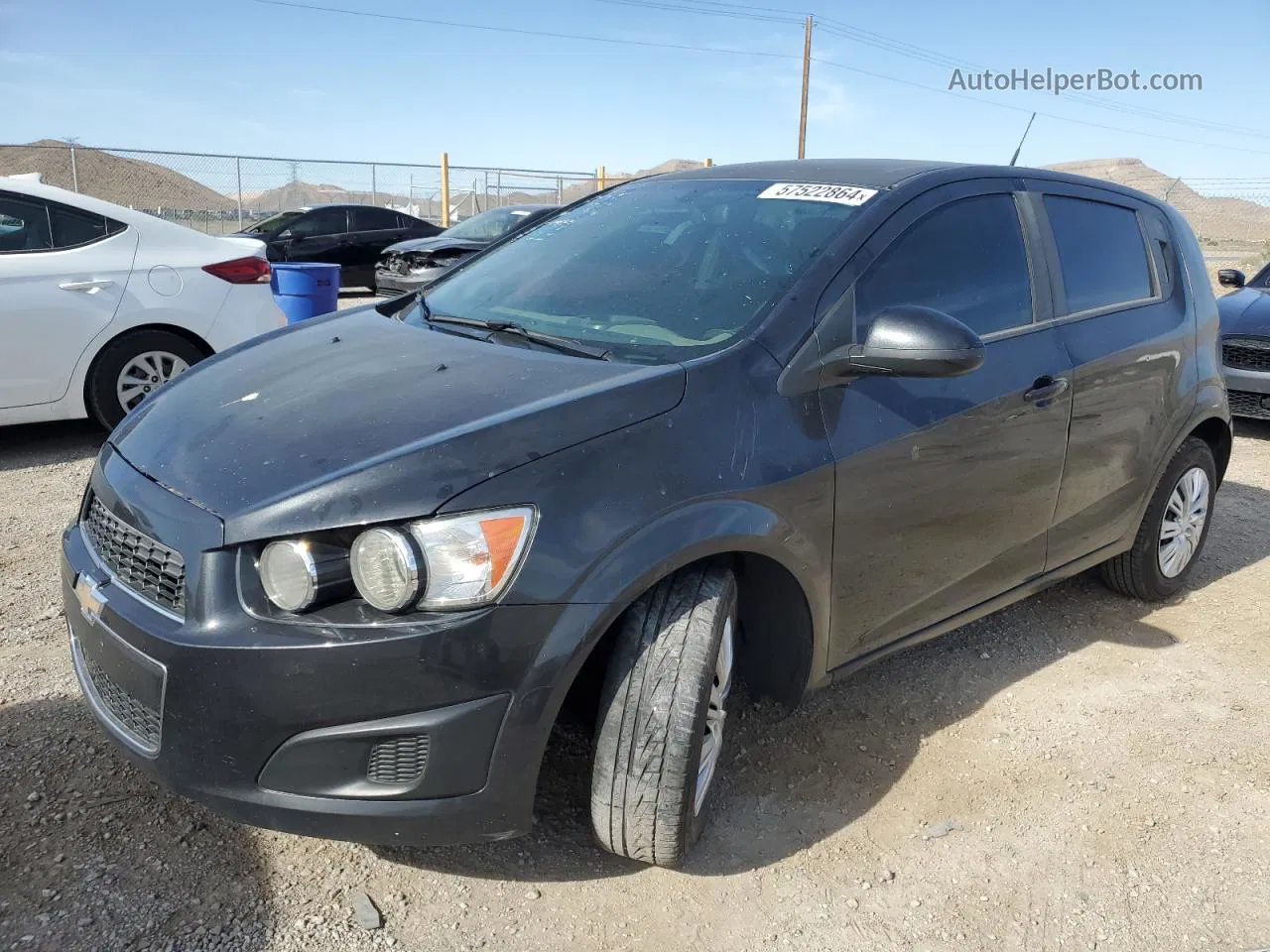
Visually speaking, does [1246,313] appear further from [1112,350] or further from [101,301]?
[101,301]

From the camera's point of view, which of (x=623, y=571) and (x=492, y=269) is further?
(x=492, y=269)

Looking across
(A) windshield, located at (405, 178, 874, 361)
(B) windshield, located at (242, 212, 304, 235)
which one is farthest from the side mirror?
(B) windshield, located at (242, 212, 304, 235)

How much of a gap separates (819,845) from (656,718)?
2.35ft

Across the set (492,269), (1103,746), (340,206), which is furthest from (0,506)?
(340,206)

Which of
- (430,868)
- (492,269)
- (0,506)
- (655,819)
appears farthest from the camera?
(0,506)

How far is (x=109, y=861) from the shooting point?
94.0 inches

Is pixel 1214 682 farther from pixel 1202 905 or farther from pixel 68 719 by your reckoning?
pixel 68 719

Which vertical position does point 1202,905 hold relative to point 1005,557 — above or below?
below

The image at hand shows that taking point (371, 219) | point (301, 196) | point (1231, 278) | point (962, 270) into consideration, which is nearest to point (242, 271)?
point (962, 270)

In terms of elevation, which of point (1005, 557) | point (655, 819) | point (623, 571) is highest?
point (623, 571)

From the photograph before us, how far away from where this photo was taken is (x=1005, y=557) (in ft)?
10.6

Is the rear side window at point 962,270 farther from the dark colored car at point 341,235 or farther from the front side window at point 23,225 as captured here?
the dark colored car at point 341,235

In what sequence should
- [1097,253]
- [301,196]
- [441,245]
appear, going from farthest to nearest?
[301,196]
[441,245]
[1097,253]

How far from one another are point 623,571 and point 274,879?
1.13 m
